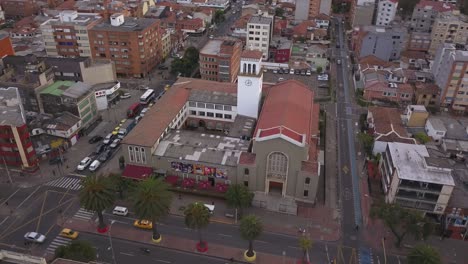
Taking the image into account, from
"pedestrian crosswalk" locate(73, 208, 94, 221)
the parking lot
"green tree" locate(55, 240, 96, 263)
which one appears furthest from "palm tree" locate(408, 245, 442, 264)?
the parking lot

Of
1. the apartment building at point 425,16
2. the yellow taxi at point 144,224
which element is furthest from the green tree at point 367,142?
the apartment building at point 425,16

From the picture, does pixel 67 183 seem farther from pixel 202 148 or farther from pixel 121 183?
pixel 202 148

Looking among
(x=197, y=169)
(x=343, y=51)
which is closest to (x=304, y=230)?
(x=197, y=169)

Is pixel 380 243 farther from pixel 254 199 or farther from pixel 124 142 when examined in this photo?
pixel 124 142

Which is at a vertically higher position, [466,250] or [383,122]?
[383,122]

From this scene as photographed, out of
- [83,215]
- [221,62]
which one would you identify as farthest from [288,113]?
[83,215]
